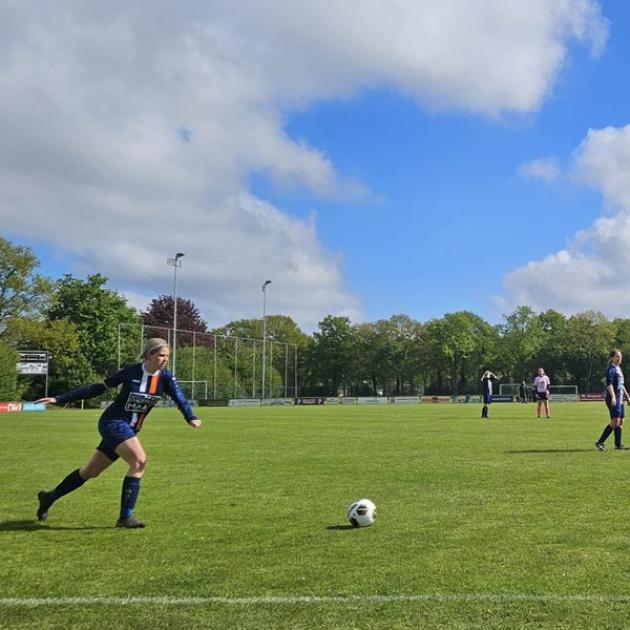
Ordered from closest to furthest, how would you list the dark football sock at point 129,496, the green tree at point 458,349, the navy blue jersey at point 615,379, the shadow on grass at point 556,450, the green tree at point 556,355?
1. the dark football sock at point 129,496
2. the navy blue jersey at point 615,379
3. the shadow on grass at point 556,450
4. the green tree at point 556,355
5. the green tree at point 458,349

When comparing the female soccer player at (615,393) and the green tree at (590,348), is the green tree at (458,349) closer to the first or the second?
the green tree at (590,348)

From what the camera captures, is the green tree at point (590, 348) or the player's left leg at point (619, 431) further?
the green tree at point (590, 348)

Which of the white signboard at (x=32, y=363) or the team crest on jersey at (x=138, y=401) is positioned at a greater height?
the white signboard at (x=32, y=363)

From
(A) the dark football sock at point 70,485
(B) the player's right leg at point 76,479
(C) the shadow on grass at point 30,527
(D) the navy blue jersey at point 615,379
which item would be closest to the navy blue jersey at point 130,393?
(B) the player's right leg at point 76,479

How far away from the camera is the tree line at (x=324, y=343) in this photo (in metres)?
63.0

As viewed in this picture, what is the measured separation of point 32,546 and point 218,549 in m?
1.85

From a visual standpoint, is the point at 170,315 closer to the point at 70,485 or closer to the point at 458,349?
the point at 458,349

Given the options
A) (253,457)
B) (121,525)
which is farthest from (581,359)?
(121,525)

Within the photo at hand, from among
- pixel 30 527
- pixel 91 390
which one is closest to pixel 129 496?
pixel 30 527

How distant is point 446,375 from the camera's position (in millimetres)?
110250

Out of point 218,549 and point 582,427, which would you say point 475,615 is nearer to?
point 218,549

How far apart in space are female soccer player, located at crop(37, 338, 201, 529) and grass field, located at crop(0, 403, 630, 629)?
14.3 inches

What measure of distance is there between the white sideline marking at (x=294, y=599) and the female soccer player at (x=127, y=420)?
2.50 metres

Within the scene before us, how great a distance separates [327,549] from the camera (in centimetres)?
614
